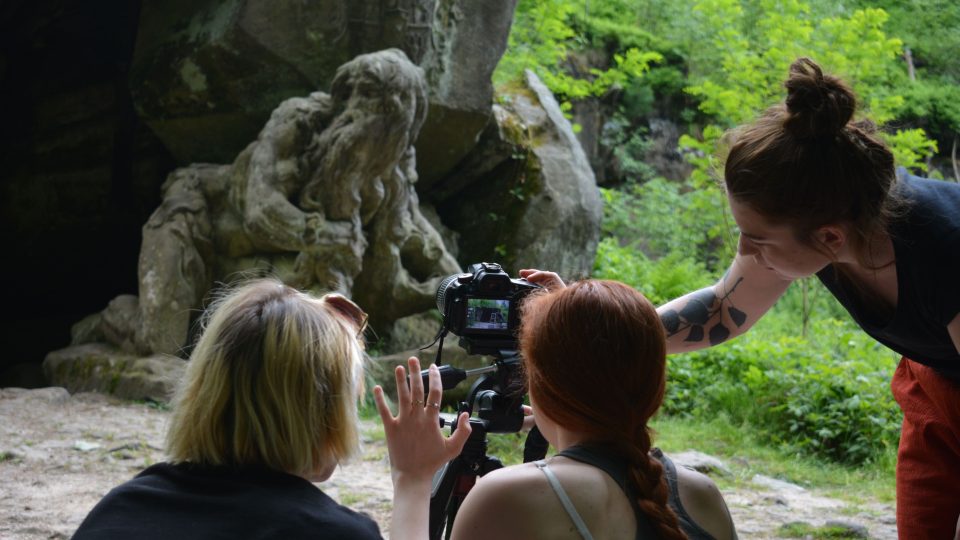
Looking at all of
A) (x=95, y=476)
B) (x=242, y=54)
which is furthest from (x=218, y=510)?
(x=242, y=54)

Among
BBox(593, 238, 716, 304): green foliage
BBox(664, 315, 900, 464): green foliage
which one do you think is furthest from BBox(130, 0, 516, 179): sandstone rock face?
BBox(593, 238, 716, 304): green foliage

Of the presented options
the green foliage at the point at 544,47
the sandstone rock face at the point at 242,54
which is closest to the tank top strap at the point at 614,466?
the sandstone rock face at the point at 242,54

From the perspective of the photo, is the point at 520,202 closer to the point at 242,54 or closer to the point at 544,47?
the point at 242,54

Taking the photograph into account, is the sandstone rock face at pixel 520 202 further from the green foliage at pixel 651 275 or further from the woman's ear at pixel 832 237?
the woman's ear at pixel 832 237

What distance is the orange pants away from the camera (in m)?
2.15

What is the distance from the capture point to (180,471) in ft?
5.10

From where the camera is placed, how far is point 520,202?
8141 millimetres

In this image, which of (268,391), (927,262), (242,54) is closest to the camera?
(268,391)

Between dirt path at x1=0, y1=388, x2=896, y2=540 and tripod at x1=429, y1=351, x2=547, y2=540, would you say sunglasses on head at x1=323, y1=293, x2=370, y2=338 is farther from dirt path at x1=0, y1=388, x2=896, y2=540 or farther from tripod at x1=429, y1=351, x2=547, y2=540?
dirt path at x1=0, y1=388, x2=896, y2=540

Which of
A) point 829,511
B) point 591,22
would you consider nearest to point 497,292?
point 829,511

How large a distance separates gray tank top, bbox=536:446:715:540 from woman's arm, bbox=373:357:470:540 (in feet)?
0.85

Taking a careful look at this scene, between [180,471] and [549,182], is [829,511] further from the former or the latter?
[549,182]

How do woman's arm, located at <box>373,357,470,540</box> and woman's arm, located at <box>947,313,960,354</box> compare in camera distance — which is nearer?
woman's arm, located at <box>373,357,470,540</box>

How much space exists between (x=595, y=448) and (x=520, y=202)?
6.76m
